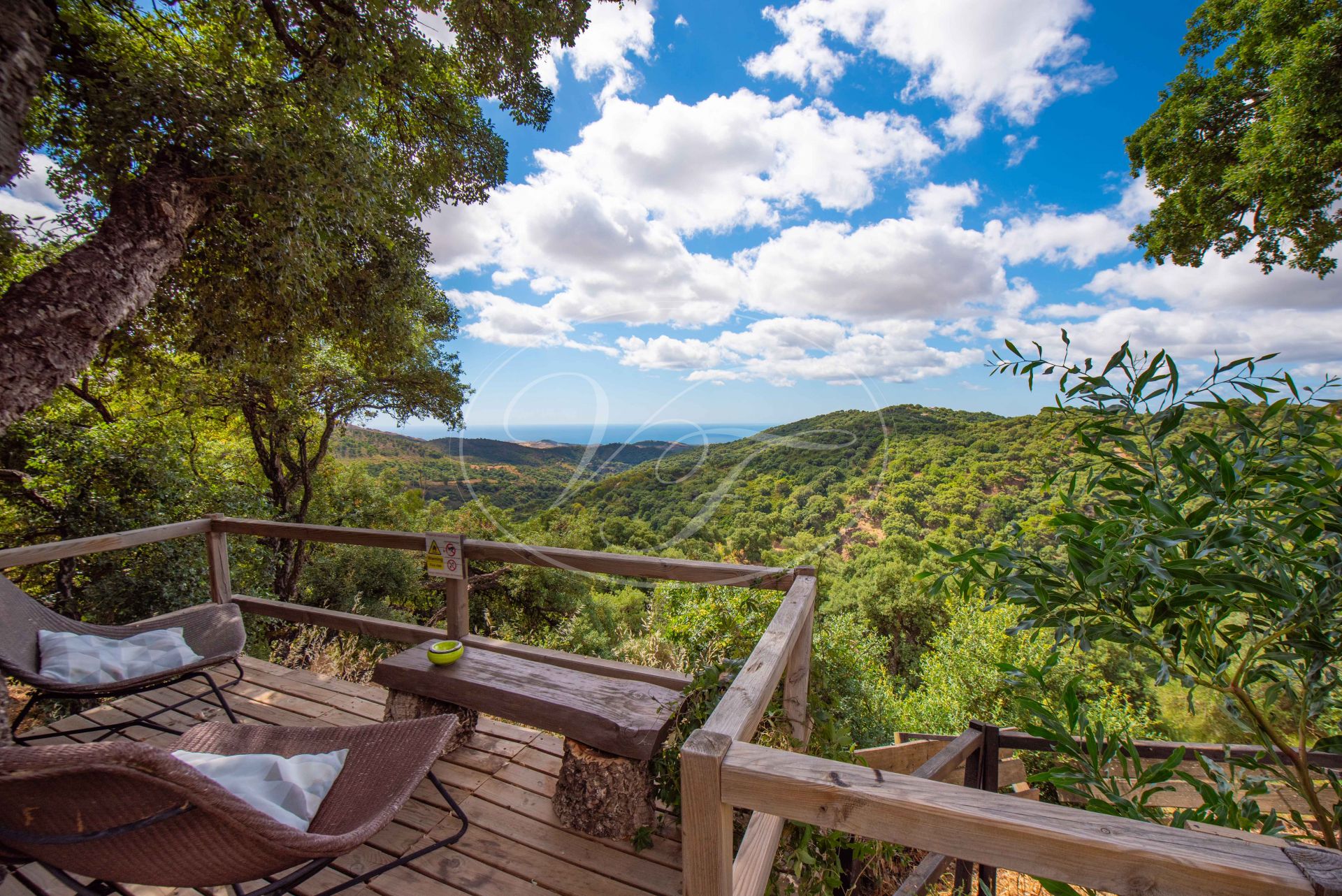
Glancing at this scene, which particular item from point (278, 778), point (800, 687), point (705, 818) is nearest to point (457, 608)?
point (278, 778)

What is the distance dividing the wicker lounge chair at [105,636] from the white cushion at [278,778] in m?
0.82

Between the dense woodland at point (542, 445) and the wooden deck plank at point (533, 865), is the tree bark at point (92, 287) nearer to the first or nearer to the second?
the dense woodland at point (542, 445)

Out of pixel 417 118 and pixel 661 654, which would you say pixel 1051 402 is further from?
pixel 661 654

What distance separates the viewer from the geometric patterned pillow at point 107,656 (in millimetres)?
1901

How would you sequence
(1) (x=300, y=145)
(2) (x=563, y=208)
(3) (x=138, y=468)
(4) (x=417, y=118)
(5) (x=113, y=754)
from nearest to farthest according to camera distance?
(5) (x=113, y=754) < (1) (x=300, y=145) < (4) (x=417, y=118) < (3) (x=138, y=468) < (2) (x=563, y=208)

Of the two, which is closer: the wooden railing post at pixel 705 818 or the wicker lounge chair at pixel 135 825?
the wooden railing post at pixel 705 818

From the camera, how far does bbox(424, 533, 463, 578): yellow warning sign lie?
2.38 metres

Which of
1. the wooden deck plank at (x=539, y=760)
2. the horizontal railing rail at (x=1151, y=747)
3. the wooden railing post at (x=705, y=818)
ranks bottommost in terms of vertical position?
the wooden deck plank at (x=539, y=760)

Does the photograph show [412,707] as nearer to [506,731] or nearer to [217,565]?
[506,731]

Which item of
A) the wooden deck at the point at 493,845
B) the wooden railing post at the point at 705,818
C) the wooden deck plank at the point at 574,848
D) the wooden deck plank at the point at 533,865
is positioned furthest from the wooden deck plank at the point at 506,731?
the wooden railing post at the point at 705,818

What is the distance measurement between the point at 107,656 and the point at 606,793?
2.07m

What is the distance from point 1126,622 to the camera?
1.16 metres

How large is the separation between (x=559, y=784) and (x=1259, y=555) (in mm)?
1939

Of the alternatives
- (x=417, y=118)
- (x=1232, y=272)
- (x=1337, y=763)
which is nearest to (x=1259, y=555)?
(x=1337, y=763)
